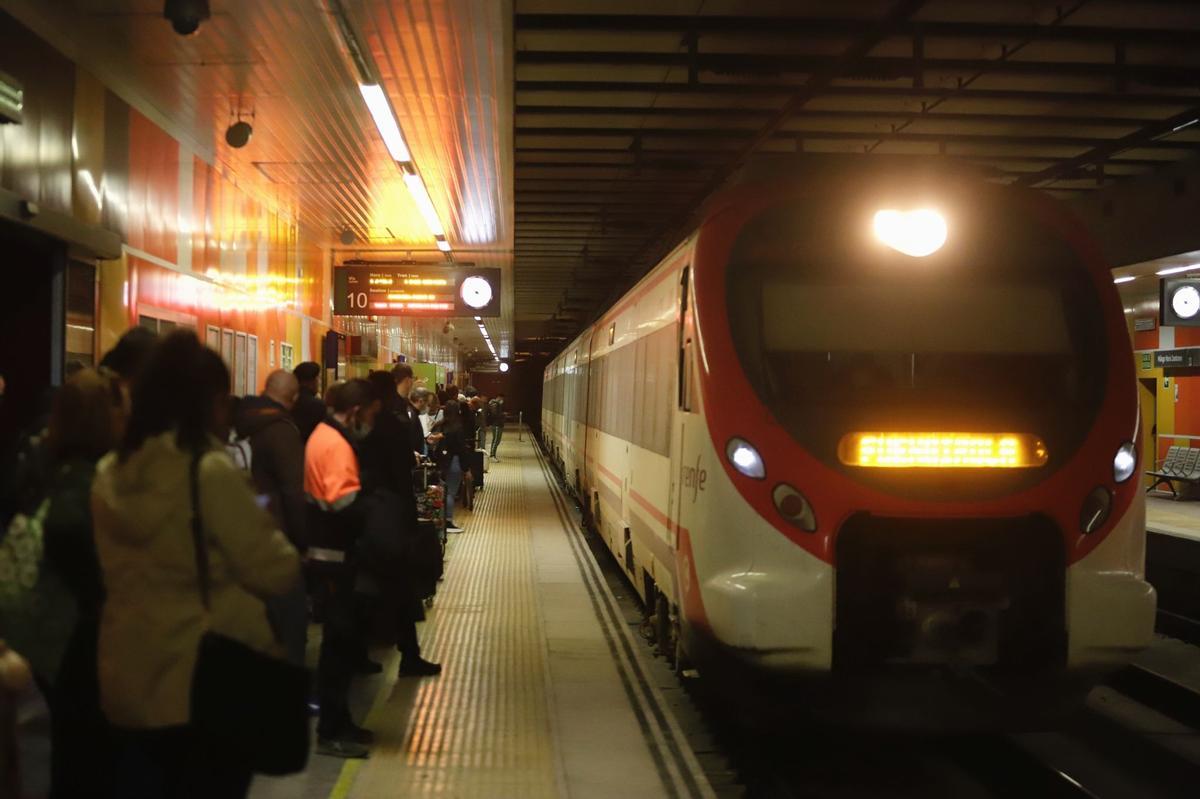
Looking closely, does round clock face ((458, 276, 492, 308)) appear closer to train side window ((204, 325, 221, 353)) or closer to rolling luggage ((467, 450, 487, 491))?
rolling luggage ((467, 450, 487, 491))

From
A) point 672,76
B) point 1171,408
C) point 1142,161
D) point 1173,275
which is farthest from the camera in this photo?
point 1171,408

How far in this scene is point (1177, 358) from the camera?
18484 mm

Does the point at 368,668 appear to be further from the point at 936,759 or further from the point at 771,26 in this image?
the point at 771,26

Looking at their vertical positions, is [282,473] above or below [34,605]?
above

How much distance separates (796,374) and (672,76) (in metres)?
5.88

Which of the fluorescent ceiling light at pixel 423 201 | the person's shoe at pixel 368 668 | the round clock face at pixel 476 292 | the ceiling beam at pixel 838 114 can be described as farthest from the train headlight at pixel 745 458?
the round clock face at pixel 476 292

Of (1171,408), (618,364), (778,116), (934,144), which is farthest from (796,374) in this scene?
(1171,408)

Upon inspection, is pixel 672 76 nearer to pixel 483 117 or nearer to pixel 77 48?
pixel 483 117

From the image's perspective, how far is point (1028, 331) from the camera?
5219 mm

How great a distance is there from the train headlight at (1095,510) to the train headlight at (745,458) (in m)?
1.41

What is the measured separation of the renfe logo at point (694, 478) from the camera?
502 cm

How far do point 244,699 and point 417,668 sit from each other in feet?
13.6

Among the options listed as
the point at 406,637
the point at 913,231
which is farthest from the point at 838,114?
the point at 406,637

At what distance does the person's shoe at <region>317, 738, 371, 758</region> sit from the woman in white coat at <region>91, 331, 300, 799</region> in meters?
2.40
